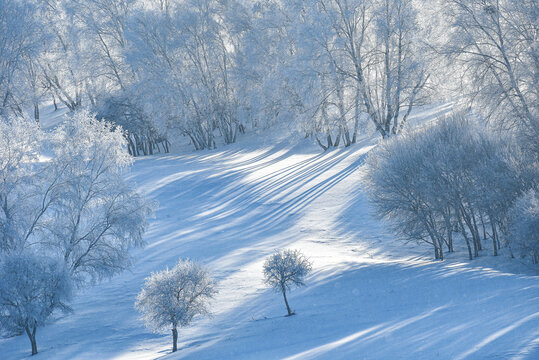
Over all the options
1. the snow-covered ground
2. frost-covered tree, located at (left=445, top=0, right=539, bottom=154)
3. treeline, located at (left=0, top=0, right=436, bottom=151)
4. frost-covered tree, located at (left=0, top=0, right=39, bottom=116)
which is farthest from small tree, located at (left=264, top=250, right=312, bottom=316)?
frost-covered tree, located at (left=0, top=0, right=39, bottom=116)

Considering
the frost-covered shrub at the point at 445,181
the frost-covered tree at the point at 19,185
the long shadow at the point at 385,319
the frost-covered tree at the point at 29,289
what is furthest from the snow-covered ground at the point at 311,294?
the frost-covered tree at the point at 19,185

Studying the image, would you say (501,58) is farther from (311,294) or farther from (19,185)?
(19,185)

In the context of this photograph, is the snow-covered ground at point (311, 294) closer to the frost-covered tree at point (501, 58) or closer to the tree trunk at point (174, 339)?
the tree trunk at point (174, 339)

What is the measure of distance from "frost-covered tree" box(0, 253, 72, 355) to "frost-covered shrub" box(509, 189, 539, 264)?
12915 millimetres

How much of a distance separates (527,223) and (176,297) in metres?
10.2

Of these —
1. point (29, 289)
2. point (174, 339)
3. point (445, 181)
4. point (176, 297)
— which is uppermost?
point (445, 181)

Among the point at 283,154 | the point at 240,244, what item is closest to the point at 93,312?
the point at 240,244

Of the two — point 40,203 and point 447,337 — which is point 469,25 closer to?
point 447,337

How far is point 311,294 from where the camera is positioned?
14.0m

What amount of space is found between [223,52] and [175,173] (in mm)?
15055

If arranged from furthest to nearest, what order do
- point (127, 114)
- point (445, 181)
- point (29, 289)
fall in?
point (127, 114) → point (445, 181) → point (29, 289)

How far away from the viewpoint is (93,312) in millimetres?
13984

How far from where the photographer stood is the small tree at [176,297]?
11.3 meters

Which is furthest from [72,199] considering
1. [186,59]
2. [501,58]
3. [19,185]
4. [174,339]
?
[186,59]
